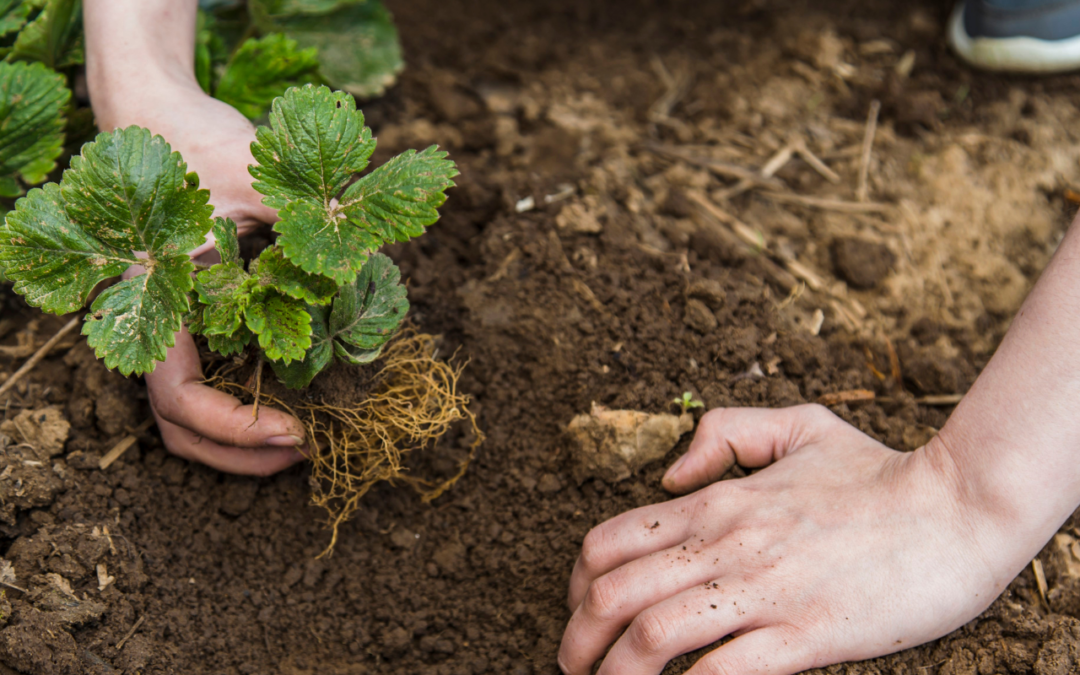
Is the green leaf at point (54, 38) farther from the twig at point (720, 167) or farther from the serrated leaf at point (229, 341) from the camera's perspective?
the twig at point (720, 167)

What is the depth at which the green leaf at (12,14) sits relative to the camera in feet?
6.63

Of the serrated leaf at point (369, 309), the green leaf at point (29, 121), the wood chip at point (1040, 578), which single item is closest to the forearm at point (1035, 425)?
the wood chip at point (1040, 578)

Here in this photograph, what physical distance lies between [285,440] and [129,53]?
1.06 metres

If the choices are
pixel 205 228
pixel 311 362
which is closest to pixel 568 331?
pixel 311 362

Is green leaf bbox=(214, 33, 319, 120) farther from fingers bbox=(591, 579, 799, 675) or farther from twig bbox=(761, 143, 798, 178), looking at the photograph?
fingers bbox=(591, 579, 799, 675)

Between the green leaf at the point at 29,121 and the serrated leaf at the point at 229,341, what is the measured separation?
2.91ft

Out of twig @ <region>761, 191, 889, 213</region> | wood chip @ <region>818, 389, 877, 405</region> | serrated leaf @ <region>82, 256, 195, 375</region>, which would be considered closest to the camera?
serrated leaf @ <region>82, 256, 195, 375</region>

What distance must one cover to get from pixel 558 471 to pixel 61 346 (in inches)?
55.5

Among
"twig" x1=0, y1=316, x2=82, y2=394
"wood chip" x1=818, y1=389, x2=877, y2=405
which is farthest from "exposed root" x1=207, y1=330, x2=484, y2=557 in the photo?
"wood chip" x1=818, y1=389, x2=877, y2=405

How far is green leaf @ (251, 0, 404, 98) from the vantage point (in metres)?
2.64

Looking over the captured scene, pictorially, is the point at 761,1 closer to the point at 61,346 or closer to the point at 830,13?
the point at 830,13

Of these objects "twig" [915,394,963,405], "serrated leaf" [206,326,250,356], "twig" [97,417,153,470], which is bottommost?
"twig" [915,394,963,405]

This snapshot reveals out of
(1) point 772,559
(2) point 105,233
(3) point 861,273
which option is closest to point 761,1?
(3) point 861,273

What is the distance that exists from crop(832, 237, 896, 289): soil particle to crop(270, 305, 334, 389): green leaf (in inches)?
65.6
